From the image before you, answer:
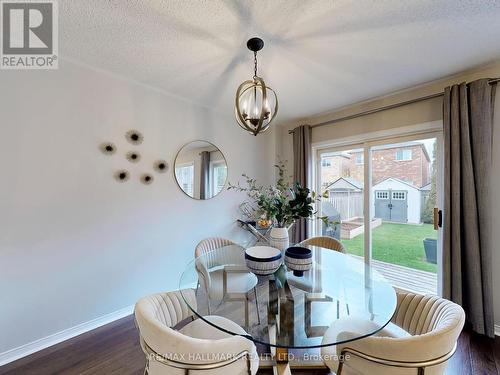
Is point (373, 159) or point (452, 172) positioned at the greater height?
point (373, 159)

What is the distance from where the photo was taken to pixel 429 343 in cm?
91

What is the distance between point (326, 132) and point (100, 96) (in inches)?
115

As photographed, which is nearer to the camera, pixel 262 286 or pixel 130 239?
pixel 262 286

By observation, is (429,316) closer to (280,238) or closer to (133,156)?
(280,238)

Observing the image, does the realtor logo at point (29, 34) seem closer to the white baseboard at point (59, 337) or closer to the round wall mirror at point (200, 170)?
the round wall mirror at point (200, 170)

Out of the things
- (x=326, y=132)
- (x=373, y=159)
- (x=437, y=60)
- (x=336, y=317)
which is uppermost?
(x=437, y=60)

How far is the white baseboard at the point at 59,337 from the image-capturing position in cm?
171

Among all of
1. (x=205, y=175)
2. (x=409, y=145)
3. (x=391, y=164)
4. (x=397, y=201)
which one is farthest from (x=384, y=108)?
(x=205, y=175)

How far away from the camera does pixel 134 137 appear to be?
2.38m

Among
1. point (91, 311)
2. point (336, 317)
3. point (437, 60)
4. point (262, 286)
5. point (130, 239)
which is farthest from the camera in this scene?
point (130, 239)

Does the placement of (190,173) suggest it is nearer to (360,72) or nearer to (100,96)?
(100,96)

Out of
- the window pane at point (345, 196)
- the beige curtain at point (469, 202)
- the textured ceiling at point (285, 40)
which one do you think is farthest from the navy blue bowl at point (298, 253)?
the textured ceiling at point (285, 40)

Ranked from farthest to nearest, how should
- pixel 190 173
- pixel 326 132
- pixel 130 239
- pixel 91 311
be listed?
1. pixel 326 132
2. pixel 190 173
3. pixel 130 239
4. pixel 91 311

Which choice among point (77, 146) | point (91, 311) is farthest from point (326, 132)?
point (91, 311)
